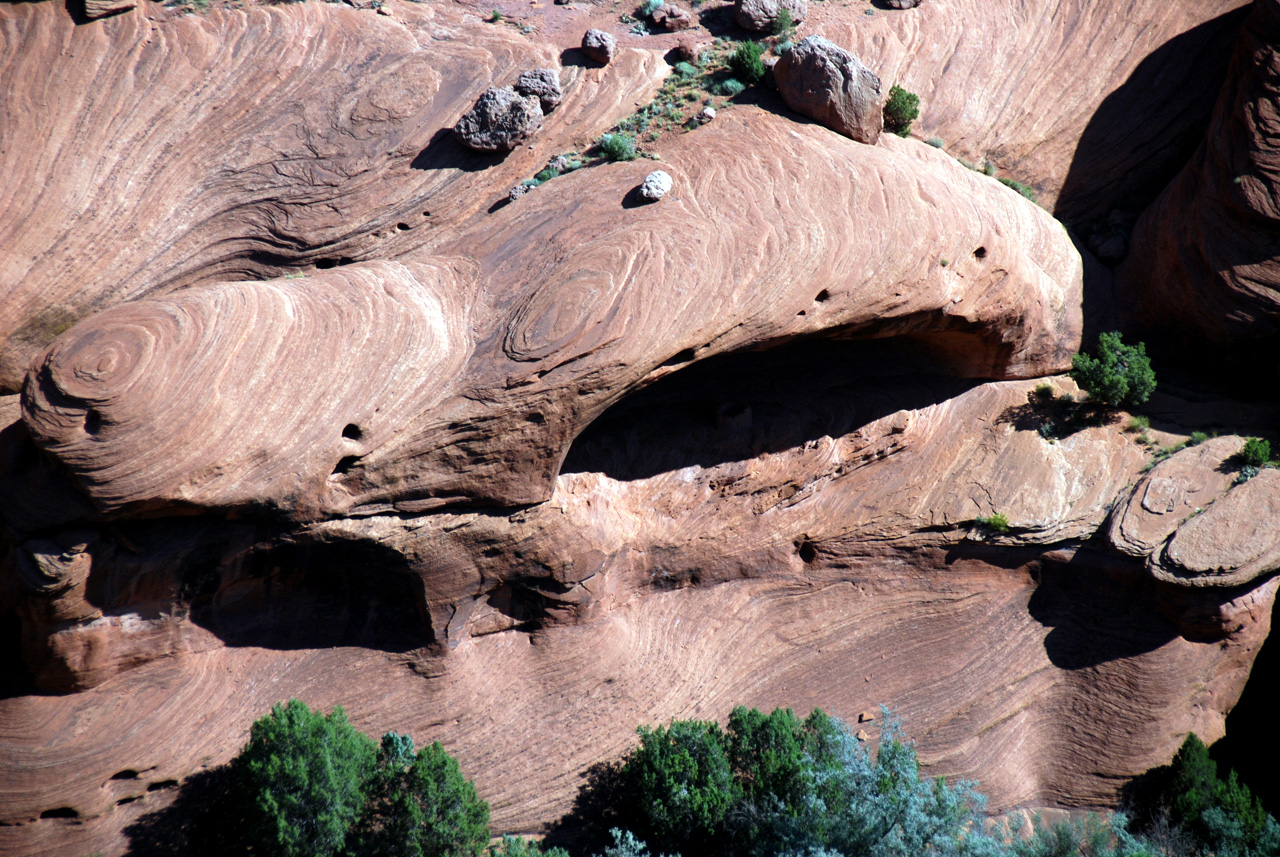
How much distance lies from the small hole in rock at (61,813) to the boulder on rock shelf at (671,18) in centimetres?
1543

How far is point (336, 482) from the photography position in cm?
1198

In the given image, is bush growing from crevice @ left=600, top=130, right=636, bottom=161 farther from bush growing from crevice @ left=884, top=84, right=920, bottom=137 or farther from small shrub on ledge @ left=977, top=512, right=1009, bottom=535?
small shrub on ledge @ left=977, top=512, right=1009, bottom=535

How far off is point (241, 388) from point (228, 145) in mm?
5216

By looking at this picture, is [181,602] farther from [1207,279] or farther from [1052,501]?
[1207,279]

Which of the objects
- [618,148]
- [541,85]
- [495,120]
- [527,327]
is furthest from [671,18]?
[527,327]

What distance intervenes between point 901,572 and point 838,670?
2028 mm

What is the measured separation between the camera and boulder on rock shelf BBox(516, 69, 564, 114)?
14922mm

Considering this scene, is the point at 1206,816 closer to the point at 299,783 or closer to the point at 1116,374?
the point at 1116,374

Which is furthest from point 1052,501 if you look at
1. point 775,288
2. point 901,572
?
point 775,288

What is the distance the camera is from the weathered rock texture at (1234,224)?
48.9 ft

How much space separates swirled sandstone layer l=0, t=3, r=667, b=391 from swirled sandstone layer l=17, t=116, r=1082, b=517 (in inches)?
69.8

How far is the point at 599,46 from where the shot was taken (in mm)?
15359

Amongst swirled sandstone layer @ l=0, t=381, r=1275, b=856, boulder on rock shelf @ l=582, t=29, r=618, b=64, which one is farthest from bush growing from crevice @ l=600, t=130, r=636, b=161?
swirled sandstone layer @ l=0, t=381, r=1275, b=856

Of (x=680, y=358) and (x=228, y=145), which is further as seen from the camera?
(x=228, y=145)
